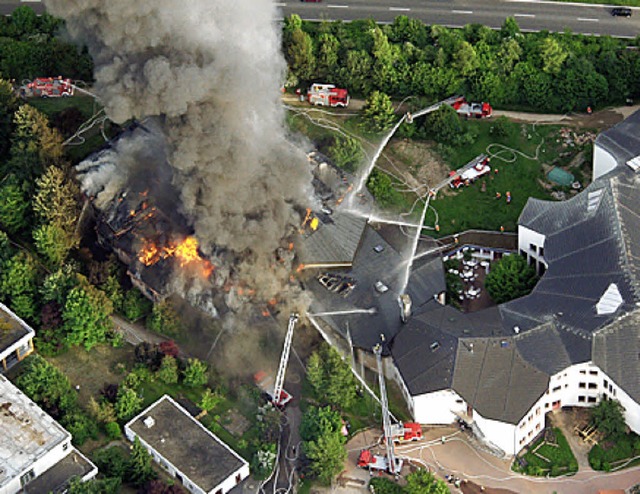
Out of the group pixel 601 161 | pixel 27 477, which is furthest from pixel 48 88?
pixel 601 161

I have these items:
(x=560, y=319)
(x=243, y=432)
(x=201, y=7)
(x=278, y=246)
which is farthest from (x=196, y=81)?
(x=560, y=319)

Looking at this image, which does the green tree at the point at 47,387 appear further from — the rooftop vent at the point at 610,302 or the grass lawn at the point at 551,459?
the rooftop vent at the point at 610,302

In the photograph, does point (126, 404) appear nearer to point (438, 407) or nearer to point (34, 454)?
point (34, 454)

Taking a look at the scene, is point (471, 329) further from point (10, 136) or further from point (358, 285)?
point (10, 136)

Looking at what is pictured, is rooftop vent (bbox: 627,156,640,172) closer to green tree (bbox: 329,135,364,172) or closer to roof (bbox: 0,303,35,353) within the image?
green tree (bbox: 329,135,364,172)

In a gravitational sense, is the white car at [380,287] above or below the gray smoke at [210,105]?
below

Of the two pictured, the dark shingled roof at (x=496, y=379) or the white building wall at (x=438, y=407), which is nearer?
the dark shingled roof at (x=496, y=379)

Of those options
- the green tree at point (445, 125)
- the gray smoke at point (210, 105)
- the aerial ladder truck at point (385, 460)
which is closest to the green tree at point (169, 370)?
the gray smoke at point (210, 105)

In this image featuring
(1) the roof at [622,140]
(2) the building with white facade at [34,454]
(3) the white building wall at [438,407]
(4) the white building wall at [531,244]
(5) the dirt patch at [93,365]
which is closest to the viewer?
(2) the building with white facade at [34,454]
